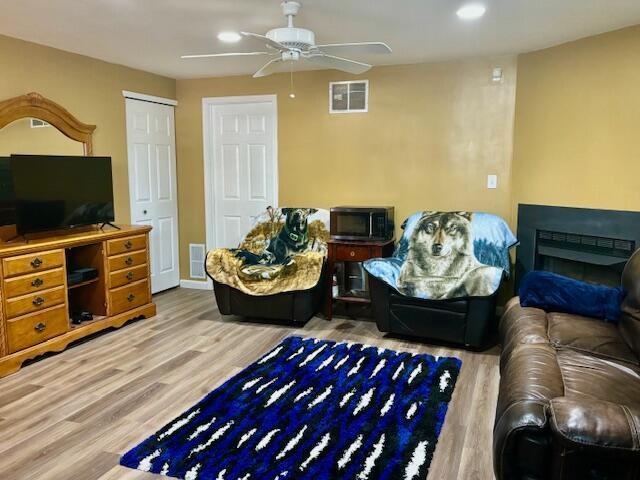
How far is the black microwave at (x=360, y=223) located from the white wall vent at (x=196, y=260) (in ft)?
6.07

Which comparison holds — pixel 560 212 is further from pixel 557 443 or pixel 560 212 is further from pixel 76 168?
pixel 76 168

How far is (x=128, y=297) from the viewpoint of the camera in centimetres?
418

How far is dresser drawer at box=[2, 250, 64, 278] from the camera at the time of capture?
10.3 ft

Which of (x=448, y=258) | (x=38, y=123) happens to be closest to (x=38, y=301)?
(x=38, y=123)

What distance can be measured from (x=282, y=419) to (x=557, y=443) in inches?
57.3

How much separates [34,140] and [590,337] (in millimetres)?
4052

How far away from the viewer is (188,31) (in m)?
3.43

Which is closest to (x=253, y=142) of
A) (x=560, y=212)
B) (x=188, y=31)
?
(x=188, y=31)

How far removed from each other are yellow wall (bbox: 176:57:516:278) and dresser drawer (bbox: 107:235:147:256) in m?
1.53

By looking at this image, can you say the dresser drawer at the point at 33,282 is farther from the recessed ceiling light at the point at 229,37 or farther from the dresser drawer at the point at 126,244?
the recessed ceiling light at the point at 229,37

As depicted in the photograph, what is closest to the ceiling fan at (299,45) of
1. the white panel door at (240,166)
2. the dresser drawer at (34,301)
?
the white panel door at (240,166)

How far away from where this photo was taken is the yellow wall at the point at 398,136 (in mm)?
4367

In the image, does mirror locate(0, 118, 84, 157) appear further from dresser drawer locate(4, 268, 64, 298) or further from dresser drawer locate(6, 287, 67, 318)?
dresser drawer locate(6, 287, 67, 318)

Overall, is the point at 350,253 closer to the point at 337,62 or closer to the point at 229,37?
the point at 337,62
